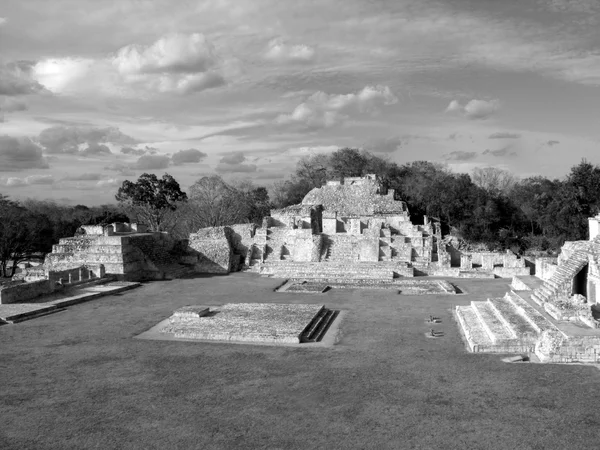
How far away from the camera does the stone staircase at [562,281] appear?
12.3 m

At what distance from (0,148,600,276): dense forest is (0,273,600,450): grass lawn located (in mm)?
16859

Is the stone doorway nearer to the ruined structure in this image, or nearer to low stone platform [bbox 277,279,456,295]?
low stone platform [bbox 277,279,456,295]

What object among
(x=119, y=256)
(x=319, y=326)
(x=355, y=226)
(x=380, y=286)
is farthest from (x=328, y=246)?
(x=319, y=326)

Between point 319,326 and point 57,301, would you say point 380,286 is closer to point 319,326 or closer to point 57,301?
point 319,326

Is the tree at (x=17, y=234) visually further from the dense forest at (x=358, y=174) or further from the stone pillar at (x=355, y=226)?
the stone pillar at (x=355, y=226)

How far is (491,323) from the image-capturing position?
1197 centimetres

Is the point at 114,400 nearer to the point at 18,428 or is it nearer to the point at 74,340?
the point at 18,428

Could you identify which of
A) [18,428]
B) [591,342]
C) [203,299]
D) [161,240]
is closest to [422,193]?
[161,240]

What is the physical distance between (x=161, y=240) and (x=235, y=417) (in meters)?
17.9

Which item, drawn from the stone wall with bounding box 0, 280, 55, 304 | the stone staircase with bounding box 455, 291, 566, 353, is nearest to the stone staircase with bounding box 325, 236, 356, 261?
the stone staircase with bounding box 455, 291, 566, 353

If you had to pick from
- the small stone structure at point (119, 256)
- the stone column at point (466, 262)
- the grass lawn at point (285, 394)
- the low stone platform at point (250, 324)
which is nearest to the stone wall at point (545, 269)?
the stone column at point (466, 262)

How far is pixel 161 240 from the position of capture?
2445cm

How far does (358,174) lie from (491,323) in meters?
32.2

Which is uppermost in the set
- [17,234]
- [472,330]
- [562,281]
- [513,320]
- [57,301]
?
[17,234]
